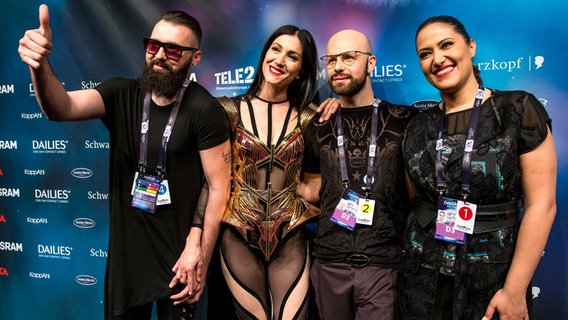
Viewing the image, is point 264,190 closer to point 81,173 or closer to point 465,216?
point 465,216

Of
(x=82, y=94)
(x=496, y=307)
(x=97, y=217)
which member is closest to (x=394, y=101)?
(x=496, y=307)

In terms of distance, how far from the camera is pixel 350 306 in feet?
6.70

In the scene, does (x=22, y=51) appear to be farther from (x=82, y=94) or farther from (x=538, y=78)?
(x=538, y=78)

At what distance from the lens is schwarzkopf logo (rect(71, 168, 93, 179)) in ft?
10.1

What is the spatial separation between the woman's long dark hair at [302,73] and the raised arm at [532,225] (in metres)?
1.11

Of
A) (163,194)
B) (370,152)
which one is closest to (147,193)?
(163,194)

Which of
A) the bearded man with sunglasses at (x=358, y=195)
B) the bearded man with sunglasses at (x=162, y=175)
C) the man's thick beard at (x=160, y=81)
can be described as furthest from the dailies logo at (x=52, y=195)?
the bearded man with sunglasses at (x=358, y=195)

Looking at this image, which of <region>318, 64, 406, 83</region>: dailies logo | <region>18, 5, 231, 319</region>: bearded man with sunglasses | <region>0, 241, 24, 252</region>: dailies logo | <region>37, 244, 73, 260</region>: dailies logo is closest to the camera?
<region>18, 5, 231, 319</region>: bearded man with sunglasses

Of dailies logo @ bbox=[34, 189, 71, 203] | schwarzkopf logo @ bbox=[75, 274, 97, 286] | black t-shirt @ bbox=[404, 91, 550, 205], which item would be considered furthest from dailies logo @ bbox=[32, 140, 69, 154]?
black t-shirt @ bbox=[404, 91, 550, 205]

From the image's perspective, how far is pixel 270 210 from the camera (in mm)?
2162

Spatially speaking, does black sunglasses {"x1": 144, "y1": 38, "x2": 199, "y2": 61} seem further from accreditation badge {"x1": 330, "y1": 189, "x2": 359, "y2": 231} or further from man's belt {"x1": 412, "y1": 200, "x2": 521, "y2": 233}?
man's belt {"x1": 412, "y1": 200, "x2": 521, "y2": 233}

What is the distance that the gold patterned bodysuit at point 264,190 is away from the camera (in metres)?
2.15

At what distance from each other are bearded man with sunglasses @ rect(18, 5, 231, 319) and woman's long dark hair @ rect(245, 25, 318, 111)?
1.14 feet

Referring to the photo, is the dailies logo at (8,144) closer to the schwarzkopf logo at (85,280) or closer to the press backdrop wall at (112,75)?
the press backdrop wall at (112,75)
